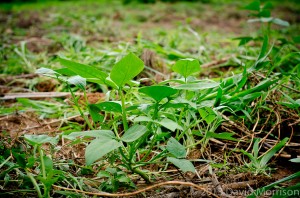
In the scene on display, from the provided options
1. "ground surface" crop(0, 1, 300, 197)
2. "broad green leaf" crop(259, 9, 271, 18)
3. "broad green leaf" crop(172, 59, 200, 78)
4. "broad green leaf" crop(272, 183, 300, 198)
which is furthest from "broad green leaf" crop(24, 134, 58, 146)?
"broad green leaf" crop(259, 9, 271, 18)

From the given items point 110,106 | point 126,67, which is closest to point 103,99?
point 110,106

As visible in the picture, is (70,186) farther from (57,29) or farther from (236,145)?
(57,29)

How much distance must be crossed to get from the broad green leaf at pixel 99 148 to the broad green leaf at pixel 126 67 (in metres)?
0.17

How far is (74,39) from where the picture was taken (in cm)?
225

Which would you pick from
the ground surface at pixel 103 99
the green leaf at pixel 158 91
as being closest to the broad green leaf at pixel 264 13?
the ground surface at pixel 103 99

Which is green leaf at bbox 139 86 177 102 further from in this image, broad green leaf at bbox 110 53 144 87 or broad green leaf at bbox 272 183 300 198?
broad green leaf at bbox 272 183 300 198

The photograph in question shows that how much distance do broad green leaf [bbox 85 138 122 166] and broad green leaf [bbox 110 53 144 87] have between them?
0.17 metres

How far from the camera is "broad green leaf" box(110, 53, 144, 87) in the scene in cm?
63

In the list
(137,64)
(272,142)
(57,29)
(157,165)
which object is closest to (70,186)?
(157,165)

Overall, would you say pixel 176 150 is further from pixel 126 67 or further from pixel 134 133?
pixel 126 67

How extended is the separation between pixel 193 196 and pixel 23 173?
1.68ft

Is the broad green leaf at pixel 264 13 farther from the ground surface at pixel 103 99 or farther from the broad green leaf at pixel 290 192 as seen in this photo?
the broad green leaf at pixel 290 192

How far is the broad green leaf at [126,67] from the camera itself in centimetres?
63

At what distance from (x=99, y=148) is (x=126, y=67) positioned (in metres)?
0.21
